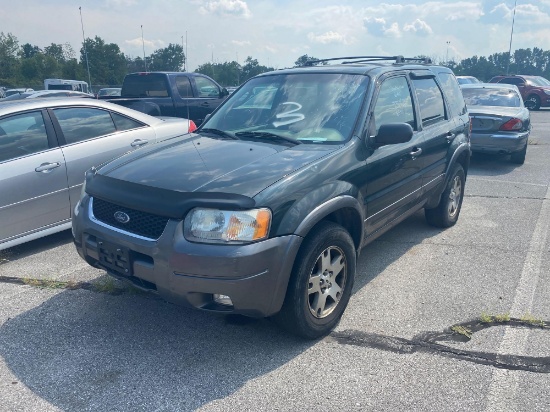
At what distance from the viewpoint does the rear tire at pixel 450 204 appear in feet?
19.0

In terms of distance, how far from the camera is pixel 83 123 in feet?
18.4

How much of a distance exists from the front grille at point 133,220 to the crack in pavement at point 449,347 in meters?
1.42

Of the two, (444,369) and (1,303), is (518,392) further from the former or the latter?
(1,303)

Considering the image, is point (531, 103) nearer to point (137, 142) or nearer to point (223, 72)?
point (223, 72)

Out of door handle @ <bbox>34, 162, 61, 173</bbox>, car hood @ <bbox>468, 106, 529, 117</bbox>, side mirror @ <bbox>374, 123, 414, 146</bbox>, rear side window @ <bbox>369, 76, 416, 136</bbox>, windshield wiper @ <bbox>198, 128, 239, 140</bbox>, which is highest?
rear side window @ <bbox>369, 76, 416, 136</bbox>

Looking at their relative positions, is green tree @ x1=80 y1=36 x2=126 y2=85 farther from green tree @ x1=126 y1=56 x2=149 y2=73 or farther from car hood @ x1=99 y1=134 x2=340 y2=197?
car hood @ x1=99 y1=134 x2=340 y2=197

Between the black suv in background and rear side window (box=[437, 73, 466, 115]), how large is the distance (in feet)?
3.21

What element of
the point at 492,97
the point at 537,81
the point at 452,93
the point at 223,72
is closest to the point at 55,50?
the point at 223,72

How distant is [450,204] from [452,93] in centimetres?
130

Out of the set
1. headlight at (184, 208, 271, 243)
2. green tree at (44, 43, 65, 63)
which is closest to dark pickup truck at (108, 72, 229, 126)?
headlight at (184, 208, 271, 243)

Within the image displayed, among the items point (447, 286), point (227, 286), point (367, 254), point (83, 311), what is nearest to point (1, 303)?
point (83, 311)

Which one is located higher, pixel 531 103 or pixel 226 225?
pixel 226 225

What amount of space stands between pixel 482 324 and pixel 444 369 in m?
0.74

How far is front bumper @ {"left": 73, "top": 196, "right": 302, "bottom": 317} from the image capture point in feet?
9.72
